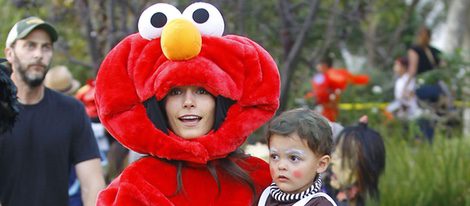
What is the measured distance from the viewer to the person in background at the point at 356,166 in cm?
556

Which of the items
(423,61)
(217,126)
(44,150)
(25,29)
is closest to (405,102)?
(423,61)

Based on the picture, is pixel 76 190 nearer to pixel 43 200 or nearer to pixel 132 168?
pixel 43 200

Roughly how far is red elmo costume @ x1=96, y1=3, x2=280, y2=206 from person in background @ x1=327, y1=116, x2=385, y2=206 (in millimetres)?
1510

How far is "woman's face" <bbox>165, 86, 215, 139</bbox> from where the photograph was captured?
3975mm

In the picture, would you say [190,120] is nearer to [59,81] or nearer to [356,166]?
[356,166]

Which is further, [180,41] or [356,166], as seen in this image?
[356,166]

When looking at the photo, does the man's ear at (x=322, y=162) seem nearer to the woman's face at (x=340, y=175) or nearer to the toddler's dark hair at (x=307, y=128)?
the toddler's dark hair at (x=307, y=128)

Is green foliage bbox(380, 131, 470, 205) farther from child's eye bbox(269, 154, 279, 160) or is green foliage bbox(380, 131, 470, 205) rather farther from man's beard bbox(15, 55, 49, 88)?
child's eye bbox(269, 154, 279, 160)

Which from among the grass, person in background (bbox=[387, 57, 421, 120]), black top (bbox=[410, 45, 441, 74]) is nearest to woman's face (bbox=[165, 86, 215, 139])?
the grass

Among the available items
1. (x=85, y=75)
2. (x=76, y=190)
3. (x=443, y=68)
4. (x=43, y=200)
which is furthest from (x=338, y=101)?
(x=43, y=200)

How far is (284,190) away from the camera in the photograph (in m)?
3.76

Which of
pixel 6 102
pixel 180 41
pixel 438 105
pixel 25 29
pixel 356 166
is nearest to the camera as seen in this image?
pixel 180 41

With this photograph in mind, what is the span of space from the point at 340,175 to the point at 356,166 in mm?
104

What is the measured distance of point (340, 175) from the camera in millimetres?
5590
